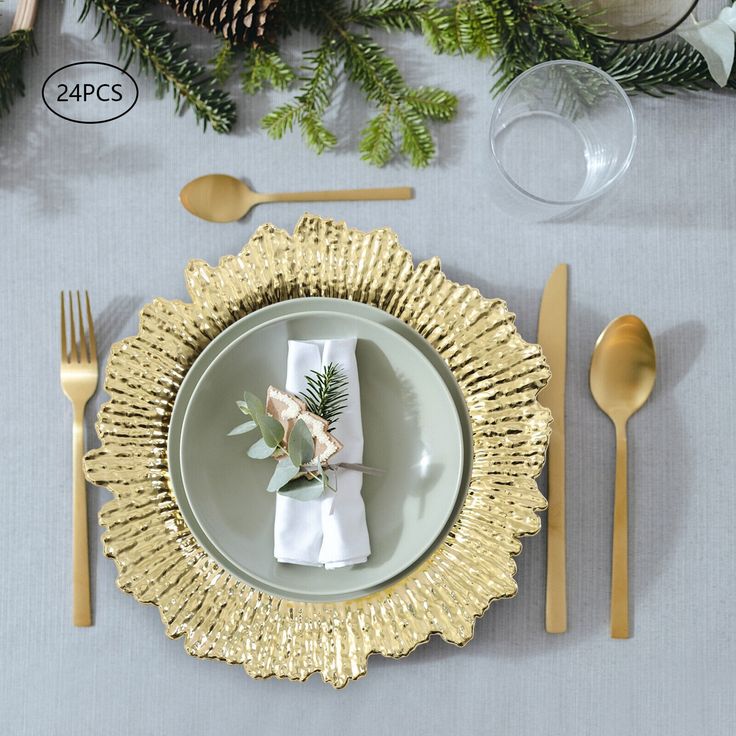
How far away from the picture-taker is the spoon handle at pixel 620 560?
0.64m

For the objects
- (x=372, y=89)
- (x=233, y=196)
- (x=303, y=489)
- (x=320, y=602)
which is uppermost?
(x=372, y=89)

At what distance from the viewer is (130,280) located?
668mm

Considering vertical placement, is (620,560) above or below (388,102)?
below

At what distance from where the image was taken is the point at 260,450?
1.92 feet

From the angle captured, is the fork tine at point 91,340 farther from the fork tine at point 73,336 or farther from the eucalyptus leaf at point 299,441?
the eucalyptus leaf at point 299,441

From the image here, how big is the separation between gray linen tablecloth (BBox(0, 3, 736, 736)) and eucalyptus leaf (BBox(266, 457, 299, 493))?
0.58 feet

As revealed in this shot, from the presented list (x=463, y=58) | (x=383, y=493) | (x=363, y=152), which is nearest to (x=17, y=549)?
(x=383, y=493)

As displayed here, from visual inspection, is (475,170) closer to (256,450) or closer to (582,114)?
(582,114)

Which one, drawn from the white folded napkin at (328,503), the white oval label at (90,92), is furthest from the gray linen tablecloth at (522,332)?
the white folded napkin at (328,503)

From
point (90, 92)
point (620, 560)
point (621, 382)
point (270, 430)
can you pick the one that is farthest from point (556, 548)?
point (90, 92)

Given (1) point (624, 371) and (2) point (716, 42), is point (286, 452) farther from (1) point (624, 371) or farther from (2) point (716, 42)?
(2) point (716, 42)

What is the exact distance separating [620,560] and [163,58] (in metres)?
0.62

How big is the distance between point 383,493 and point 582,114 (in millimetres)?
397

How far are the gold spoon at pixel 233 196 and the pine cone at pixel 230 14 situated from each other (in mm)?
128
